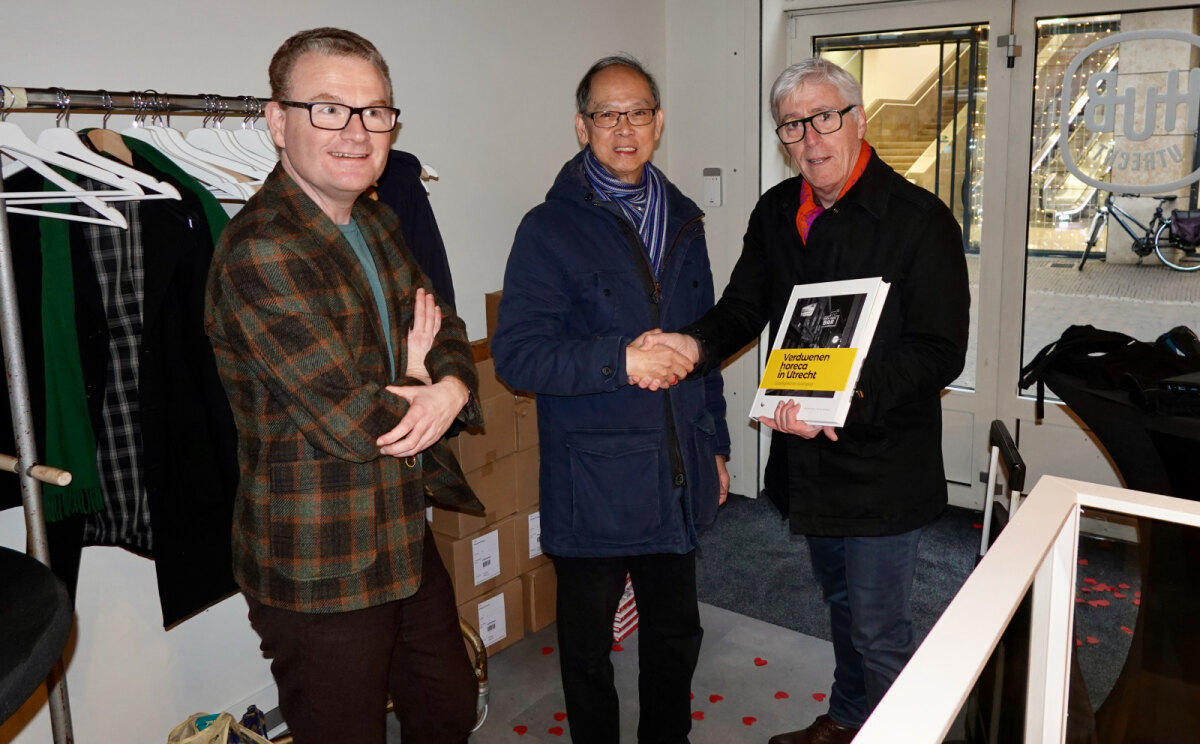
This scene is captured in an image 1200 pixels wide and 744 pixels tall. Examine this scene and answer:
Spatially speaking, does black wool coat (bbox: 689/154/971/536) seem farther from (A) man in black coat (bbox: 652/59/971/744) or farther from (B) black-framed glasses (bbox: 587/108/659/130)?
(B) black-framed glasses (bbox: 587/108/659/130)

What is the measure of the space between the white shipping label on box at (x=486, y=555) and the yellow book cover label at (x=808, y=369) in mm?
1253

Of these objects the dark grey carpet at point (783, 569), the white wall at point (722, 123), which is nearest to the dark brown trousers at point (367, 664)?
the dark grey carpet at point (783, 569)

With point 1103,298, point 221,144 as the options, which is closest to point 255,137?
point 221,144

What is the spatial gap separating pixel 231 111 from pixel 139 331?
545 mm

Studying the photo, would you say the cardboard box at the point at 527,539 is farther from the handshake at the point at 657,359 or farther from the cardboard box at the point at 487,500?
the handshake at the point at 657,359

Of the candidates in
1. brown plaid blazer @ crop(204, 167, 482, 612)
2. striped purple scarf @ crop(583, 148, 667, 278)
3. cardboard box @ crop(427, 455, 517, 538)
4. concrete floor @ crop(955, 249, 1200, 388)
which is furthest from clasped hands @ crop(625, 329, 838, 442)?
concrete floor @ crop(955, 249, 1200, 388)

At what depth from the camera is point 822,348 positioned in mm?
1856

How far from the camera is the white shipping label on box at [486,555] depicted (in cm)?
287

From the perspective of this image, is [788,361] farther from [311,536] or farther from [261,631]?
[261,631]

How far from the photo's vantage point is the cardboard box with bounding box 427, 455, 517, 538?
9.28 feet

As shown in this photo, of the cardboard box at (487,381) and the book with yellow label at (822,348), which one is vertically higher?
the book with yellow label at (822,348)

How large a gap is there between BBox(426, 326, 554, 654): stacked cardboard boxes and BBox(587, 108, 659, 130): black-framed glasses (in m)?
1.06

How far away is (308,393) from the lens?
4.75 feet

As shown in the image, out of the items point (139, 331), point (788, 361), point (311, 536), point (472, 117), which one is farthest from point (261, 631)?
point (472, 117)
